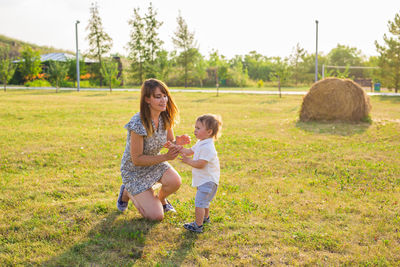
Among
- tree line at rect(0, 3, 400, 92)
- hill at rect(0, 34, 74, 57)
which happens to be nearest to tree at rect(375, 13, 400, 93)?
tree line at rect(0, 3, 400, 92)

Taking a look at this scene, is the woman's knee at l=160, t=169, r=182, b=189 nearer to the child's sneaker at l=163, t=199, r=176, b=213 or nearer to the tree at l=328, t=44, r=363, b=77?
the child's sneaker at l=163, t=199, r=176, b=213

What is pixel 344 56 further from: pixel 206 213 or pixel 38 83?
pixel 206 213

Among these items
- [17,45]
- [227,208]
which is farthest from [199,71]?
[227,208]

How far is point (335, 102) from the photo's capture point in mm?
13117

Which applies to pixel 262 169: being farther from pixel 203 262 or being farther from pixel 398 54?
pixel 398 54

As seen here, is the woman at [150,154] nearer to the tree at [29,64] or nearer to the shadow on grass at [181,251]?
the shadow on grass at [181,251]

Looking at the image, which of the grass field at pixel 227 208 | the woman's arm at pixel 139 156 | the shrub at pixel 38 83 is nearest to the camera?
the grass field at pixel 227 208

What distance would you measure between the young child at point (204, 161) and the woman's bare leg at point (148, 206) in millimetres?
477

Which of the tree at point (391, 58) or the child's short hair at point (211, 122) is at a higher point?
the tree at point (391, 58)

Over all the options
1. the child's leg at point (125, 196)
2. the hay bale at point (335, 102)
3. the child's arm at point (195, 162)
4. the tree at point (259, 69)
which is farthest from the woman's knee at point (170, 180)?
the tree at point (259, 69)

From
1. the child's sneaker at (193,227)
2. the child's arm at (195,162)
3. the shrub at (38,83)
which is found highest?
the shrub at (38,83)

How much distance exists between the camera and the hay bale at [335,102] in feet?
42.5

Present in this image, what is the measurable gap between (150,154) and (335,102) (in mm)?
10350

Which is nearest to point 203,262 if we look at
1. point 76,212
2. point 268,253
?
point 268,253
